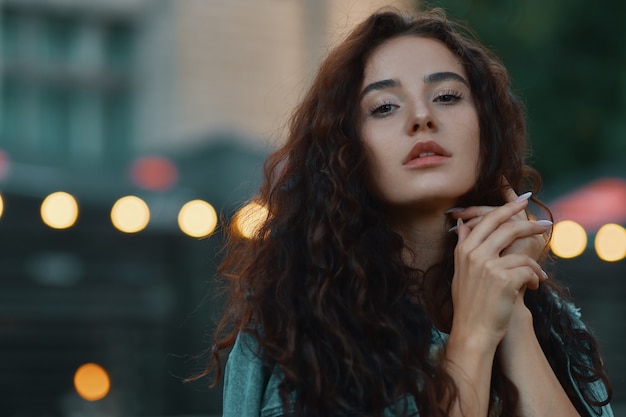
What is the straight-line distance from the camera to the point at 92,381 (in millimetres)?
7535

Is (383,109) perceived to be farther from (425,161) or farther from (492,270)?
(492,270)

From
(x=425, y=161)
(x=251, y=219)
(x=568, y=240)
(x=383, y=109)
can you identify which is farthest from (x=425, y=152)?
(x=568, y=240)

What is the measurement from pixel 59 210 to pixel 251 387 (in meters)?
5.05

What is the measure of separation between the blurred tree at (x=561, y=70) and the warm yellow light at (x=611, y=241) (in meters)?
4.32

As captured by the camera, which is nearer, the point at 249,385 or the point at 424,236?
the point at 249,385

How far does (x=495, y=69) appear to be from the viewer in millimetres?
2578

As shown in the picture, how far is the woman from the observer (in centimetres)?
207

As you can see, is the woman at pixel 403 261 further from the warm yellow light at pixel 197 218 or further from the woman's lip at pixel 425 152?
the warm yellow light at pixel 197 218

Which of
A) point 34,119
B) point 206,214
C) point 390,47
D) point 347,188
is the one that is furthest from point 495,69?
point 34,119

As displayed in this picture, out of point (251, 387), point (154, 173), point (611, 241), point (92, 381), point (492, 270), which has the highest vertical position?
point (154, 173)

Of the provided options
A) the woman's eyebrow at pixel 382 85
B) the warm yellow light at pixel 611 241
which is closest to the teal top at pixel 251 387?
the woman's eyebrow at pixel 382 85

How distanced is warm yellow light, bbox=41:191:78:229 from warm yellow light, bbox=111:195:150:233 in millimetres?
267

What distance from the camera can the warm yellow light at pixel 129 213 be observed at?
7152 millimetres

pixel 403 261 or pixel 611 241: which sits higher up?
pixel 611 241
